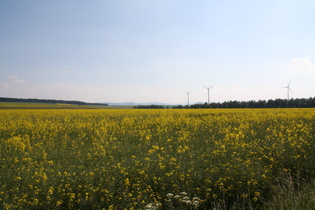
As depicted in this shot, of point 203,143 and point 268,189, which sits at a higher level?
point 203,143

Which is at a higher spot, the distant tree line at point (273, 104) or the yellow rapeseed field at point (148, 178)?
the distant tree line at point (273, 104)

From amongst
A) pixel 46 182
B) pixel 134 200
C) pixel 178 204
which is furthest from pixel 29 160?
pixel 178 204

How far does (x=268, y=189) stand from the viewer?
6.36 metres

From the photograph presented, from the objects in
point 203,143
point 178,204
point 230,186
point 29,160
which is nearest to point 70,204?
point 178,204

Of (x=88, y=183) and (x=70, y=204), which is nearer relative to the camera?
(x=70, y=204)

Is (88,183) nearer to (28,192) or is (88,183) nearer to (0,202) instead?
(28,192)

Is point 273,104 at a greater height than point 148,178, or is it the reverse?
point 273,104

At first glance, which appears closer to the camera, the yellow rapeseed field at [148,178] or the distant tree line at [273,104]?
the yellow rapeseed field at [148,178]

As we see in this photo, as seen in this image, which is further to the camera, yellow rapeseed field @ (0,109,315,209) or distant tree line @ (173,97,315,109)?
distant tree line @ (173,97,315,109)

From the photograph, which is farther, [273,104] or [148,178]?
[273,104]

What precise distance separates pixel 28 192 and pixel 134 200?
2.75 m

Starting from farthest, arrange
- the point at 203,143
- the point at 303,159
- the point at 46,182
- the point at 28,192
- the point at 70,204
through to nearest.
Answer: the point at 203,143 → the point at 303,159 → the point at 46,182 → the point at 28,192 → the point at 70,204

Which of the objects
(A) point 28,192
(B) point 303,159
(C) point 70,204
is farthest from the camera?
(B) point 303,159

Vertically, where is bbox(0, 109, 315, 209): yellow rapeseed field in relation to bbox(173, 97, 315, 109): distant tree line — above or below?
below
